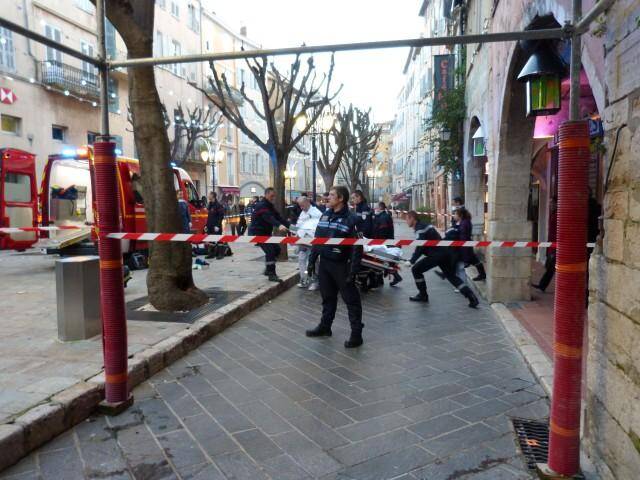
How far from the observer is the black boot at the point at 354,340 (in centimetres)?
546

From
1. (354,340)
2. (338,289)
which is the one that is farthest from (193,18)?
(354,340)

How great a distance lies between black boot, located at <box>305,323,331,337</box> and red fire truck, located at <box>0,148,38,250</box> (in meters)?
9.92

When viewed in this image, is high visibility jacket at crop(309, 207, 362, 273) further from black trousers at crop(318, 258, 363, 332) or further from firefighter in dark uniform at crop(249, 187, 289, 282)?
firefighter in dark uniform at crop(249, 187, 289, 282)

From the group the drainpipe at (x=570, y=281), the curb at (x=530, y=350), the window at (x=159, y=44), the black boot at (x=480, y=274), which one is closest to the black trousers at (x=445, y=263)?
the curb at (x=530, y=350)

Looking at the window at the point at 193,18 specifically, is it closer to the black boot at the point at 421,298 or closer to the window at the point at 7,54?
the window at the point at 7,54

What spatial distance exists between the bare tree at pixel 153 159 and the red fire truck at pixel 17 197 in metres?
8.09

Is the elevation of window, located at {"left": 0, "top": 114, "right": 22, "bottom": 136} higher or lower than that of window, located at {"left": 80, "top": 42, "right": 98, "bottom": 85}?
lower

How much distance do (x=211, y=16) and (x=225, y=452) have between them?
37.7 meters

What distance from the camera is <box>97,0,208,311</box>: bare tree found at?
6293 millimetres

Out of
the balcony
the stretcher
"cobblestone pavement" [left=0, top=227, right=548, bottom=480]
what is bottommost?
"cobblestone pavement" [left=0, top=227, right=548, bottom=480]

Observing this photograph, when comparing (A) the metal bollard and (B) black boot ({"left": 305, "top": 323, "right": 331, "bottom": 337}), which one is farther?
(B) black boot ({"left": 305, "top": 323, "right": 331, "bottom": 337})

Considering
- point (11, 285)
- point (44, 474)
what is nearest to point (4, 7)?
point (11, 285)

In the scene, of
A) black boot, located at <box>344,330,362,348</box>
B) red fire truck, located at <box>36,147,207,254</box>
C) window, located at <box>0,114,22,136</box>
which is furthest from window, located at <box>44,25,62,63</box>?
black boot, located at <box>344,330,362,348</box>

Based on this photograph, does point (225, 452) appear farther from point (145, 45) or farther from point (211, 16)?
point (211, 16)
